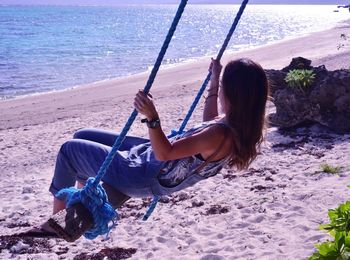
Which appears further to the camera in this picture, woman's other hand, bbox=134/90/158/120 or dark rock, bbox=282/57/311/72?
dark rock, bbox=282/57/311/72

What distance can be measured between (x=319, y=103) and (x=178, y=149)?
218 inches

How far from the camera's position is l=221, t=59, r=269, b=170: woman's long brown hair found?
280 cm

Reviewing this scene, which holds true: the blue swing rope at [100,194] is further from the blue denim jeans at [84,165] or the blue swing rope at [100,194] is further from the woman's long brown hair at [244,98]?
the woman's long brown hair at [244,98]

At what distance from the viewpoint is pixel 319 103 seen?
7.80 metres

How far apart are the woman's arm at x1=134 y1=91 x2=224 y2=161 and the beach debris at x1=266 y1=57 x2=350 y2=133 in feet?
16.7

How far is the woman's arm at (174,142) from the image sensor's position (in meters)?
2.62

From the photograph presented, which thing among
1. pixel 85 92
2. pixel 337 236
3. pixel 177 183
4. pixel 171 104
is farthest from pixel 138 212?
pixel 85 92

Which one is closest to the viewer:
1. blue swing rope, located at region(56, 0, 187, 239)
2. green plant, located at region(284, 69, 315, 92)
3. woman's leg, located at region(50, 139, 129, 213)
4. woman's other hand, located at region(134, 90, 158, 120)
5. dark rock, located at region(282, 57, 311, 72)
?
woman's other hand, located at region(134, 90, 158, 120)

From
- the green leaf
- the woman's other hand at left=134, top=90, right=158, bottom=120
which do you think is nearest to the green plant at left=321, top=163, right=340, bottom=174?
the woman's other hand at left=134, top=90, right=158, bottom=120

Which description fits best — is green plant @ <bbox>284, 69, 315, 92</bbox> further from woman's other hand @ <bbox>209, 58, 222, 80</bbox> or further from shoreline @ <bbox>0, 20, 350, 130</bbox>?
shoreline @ <bbox>0, 20, 350, 130</bbox>

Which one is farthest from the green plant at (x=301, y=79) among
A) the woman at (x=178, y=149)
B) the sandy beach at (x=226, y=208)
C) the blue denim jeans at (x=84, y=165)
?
the blue denim jeans at (x=84, y=165)

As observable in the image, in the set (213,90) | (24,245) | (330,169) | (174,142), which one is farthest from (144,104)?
(330,169)

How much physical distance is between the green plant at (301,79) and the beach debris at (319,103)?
1.9 inches

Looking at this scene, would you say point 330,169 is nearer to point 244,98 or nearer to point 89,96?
point 244,98
